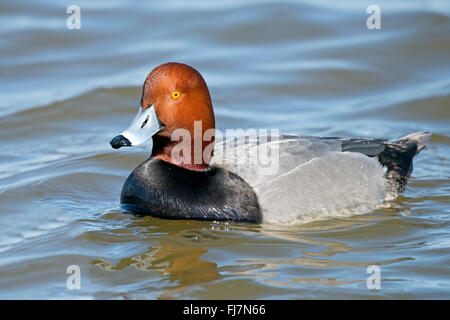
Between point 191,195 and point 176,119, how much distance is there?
2.09ft

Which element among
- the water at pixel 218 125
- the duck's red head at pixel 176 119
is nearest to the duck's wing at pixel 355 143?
the water at pixel 218 125

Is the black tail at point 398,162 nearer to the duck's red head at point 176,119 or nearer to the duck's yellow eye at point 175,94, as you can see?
the duck's red head at point 176,119

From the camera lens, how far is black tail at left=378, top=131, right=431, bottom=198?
262 inches

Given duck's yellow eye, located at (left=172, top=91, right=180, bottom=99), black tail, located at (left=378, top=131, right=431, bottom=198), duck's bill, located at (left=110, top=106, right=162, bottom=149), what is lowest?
black tail, located at (left=378, top=131, right=431, bottom=198)

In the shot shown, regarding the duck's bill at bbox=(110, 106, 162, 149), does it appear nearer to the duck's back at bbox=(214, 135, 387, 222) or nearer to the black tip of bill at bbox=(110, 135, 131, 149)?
the black tip of bill at bbox=(110, 135, 131, 149)

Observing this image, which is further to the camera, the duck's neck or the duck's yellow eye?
the duck's neck

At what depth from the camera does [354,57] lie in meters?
10.6

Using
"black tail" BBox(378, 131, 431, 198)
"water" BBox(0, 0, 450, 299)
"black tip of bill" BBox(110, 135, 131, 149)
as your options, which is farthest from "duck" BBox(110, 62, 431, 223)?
"black tail" BBox(378, 131, 431, 198)

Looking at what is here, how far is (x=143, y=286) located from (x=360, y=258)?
162 centimetres

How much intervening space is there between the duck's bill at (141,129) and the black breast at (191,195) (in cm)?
30

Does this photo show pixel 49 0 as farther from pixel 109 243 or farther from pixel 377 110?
pixel 109 243

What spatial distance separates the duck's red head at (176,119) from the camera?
5766 millimetres

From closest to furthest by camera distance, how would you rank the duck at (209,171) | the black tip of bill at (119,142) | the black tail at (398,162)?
the black tip of bill at (119,142), the duck at (209,171), the black tail at (398,162)
